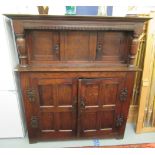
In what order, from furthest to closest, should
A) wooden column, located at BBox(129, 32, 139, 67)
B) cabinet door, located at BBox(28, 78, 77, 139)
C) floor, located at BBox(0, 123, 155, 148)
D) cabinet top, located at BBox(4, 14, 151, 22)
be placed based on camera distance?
floor, located at BBox(0, 123, 155, 148)
cabinet door, located at BBox(28, 78, 77, 139)
wooden column, located at BBox(129, 32, 139, 67)
cabinet top, located at BBox(4, 14, 151, 22)

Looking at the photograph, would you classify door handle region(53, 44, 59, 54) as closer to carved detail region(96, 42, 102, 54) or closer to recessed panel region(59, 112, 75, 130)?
carved detail region(96, 42, 102, 54)

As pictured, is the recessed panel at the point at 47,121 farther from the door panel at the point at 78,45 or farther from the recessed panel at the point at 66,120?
the door panel at the point at 78,45

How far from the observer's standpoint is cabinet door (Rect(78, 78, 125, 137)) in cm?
160

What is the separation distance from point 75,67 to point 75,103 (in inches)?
15.3

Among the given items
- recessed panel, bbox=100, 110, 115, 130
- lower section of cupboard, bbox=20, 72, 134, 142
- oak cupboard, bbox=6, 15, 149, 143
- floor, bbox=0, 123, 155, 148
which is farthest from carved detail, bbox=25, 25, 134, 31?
floor, bbox=0, 123, 155, 148

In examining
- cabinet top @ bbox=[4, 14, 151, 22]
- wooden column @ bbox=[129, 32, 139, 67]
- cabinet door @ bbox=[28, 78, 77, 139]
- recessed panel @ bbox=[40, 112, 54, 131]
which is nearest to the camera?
cabinet top @ bbox=[4, 14, 151, 22]

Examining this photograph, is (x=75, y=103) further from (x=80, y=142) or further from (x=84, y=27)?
(x=84, y=27)

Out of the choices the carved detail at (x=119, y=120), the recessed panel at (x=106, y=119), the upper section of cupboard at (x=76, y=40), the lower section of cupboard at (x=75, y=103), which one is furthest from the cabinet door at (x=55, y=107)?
the carved detail at (x=119, y=120)

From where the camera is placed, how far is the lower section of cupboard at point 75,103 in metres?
1.56

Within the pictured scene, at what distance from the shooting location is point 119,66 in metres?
1.61

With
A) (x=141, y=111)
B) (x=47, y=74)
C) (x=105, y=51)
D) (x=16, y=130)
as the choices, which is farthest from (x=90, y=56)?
(x=16, y=130)

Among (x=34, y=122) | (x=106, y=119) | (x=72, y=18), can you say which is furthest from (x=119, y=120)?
(x=72, y=18)
